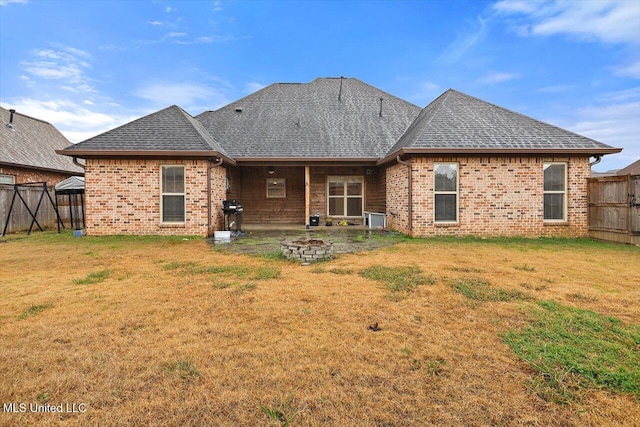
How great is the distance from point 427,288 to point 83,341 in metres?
4.24

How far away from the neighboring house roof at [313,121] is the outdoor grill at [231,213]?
85.1 inches

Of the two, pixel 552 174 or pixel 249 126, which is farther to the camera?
pixel 249 126

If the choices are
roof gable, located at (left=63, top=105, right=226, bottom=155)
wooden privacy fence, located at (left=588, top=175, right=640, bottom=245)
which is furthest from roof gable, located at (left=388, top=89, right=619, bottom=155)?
roof gable, located at (left=63, top=105, right=226, bottom=155)

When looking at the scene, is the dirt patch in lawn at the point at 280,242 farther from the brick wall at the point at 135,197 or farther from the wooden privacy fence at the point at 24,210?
the wooden privacy fence at the point at 24,210

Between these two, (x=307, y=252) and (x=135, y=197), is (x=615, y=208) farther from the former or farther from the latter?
(x=135, y=197)

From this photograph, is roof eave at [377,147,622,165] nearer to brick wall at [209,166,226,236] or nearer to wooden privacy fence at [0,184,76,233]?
brick wall at [209,166,226,236]

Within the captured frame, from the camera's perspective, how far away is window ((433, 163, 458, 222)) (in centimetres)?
984

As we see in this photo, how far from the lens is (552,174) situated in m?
9.90

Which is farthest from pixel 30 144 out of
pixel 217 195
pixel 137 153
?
pixel 217 195

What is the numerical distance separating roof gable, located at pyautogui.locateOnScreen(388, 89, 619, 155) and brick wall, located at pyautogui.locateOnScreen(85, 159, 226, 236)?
701 centimetres

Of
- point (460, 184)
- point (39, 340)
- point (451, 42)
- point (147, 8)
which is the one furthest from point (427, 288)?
point (451, 42)

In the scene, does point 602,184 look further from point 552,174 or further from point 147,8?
point 147,8

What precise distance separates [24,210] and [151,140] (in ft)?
23.5

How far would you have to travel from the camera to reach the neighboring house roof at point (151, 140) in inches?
381
